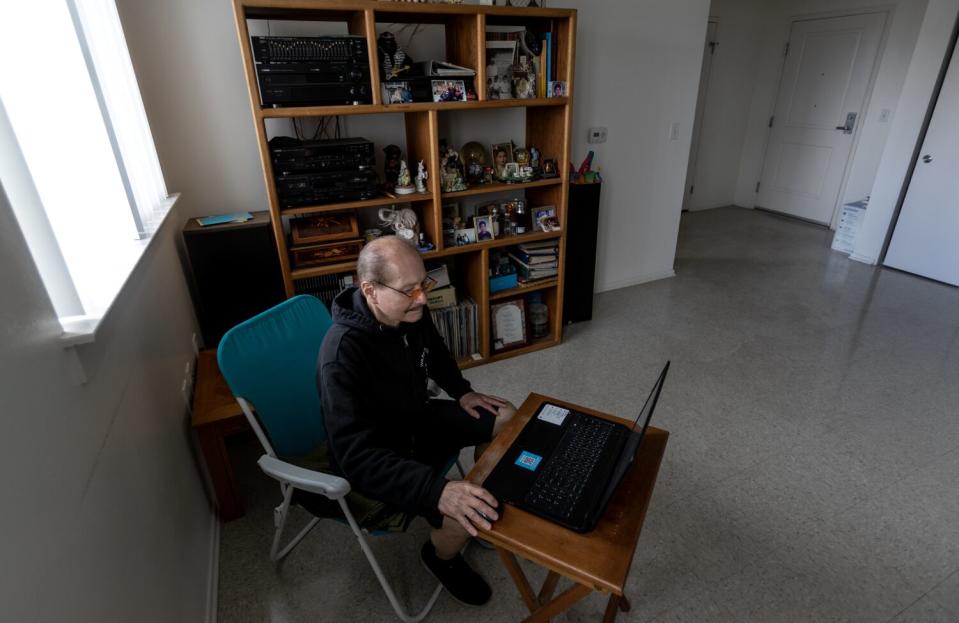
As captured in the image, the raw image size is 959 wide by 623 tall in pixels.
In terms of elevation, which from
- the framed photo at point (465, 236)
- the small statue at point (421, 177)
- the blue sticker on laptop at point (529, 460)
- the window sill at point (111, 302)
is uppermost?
the small statue at point (421, 177)

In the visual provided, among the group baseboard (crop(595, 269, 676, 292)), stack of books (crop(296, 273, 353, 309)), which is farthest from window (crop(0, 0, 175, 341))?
baseboard (crop(595, 269, 676, 292))

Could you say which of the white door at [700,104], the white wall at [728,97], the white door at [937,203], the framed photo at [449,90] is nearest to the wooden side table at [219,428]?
the framed photo at [449,90]

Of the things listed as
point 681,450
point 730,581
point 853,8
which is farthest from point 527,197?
point 853,8

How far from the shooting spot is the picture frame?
107 inches

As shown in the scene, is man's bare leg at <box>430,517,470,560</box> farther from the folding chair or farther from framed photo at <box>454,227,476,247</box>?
framed photo at <box>454,227,476,247</box>

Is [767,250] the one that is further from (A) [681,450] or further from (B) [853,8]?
(A) [681,450]

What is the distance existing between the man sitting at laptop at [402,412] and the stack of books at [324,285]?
0.97 m

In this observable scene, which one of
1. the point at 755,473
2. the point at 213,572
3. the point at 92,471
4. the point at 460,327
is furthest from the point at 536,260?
the point at 92,471

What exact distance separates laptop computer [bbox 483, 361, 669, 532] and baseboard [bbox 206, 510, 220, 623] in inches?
43.9

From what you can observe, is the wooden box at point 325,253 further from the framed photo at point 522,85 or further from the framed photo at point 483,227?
the framed photo at point 522,85

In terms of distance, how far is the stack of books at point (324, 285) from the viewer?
8.31 ft

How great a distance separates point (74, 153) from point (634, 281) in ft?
12.4

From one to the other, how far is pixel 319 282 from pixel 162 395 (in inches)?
44.3

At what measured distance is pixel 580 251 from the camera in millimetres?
3377
